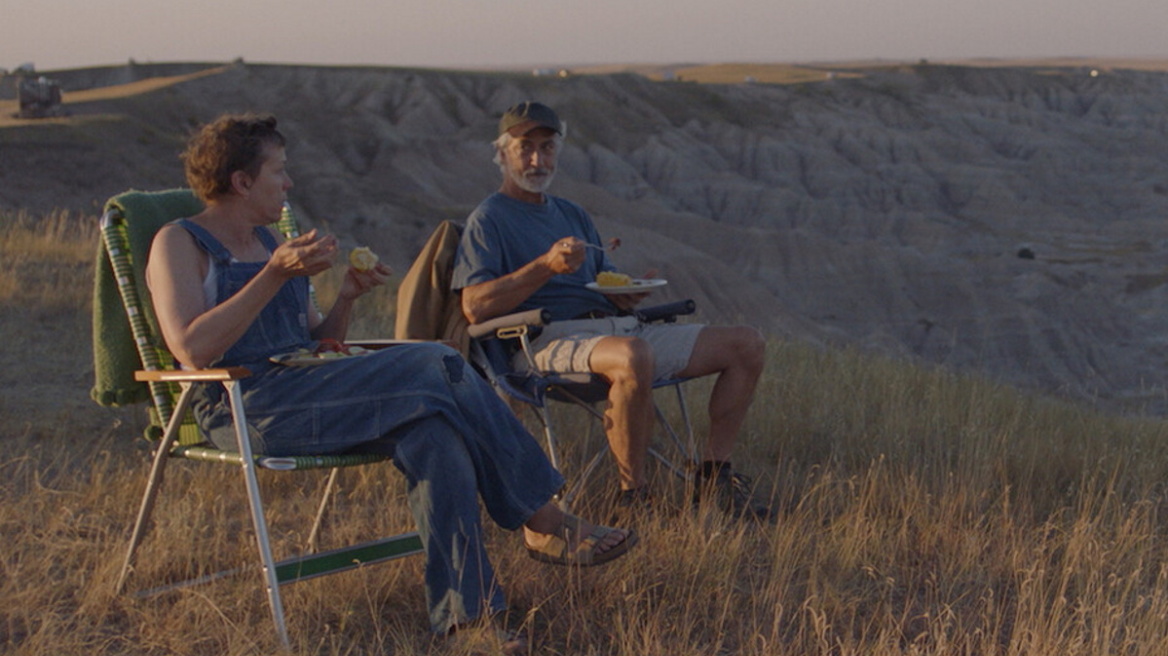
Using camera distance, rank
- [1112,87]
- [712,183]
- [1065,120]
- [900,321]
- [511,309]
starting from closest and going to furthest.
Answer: [511,309] → [900,321] → [712,183] → [1065,120] → [1112,87]

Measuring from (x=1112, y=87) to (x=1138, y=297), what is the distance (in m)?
49.7

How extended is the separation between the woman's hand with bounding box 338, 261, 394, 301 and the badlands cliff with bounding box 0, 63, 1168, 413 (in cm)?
2144

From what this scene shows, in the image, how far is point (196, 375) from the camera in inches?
124

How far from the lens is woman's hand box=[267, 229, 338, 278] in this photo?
120 inches

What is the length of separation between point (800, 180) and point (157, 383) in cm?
6113

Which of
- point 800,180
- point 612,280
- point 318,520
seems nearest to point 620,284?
point 612,280

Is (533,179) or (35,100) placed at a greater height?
(533,179)

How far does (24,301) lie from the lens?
661 cm

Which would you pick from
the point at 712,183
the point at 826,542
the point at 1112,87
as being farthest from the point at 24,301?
the point at 1112,87

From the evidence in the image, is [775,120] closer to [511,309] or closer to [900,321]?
[900,321]

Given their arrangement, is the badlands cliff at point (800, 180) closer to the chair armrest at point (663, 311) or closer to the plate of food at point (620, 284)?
the chair armrest at point (663, 311)

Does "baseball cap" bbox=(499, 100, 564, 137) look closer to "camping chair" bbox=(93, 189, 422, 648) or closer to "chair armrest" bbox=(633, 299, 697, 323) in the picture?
"chair armrest" bbox=(633, 299, 697, 323)

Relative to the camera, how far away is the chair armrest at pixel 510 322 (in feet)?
13.9

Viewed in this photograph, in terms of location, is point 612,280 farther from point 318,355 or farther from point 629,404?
point 318,355
